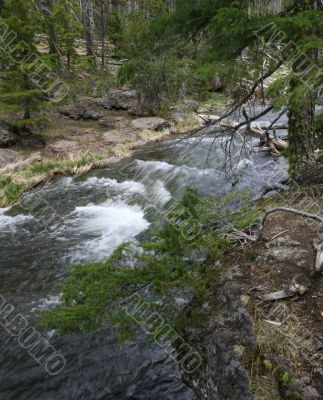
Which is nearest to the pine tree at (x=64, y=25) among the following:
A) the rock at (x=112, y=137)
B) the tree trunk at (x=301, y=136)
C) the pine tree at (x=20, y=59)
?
the pine tree at (x=20, y=59)

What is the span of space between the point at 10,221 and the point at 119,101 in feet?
48.5

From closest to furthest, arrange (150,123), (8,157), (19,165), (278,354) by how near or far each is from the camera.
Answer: (278,354) < (19,165) < (8,157) < (150,123)

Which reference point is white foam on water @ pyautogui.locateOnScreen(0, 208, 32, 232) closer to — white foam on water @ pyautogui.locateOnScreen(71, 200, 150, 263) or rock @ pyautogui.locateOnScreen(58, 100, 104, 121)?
white foam on water @ pyautogui.locateOnScreen(71, 200, 150, 263)

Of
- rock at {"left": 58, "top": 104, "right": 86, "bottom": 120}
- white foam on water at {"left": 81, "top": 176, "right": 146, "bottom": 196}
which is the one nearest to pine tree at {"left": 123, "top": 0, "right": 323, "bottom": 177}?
white foam on water at {"left": 81, "top": 176, "right": 146, "bottom": 196}

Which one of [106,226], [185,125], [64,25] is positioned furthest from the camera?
[64,25]

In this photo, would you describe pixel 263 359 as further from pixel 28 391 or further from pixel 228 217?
pixel 28 391

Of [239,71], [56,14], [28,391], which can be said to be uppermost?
[56,14]

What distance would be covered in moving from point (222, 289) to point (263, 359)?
1130 mm

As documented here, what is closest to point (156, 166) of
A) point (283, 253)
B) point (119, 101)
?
point (283, 253)

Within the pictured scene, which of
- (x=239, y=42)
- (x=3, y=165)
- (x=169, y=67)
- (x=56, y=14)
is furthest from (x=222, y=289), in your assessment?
(x=56, y=14)

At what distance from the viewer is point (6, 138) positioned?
16.0 meters

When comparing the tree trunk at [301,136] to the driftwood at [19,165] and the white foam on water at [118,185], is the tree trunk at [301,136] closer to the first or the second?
the white foam on water at [118,185]

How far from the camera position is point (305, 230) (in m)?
4.74

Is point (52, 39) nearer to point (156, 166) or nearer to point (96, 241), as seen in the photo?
point (156, 166)
